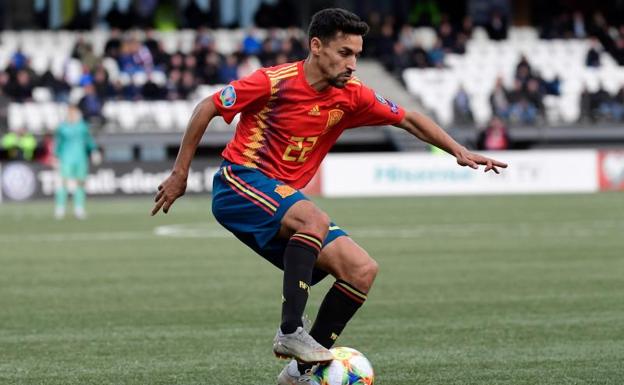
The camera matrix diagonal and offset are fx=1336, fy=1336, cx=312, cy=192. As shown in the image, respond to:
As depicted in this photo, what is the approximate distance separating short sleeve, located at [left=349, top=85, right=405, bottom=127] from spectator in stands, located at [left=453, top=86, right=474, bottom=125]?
1088 inches

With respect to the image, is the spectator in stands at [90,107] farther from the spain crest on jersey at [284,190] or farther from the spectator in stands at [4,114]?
the spain crest on jersey at [284,190]

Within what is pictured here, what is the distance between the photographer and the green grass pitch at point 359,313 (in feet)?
25.8

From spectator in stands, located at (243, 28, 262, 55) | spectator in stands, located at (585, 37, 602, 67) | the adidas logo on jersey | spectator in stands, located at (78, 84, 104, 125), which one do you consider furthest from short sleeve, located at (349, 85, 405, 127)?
spectator in stands, located at (585, 37, 602, 67)

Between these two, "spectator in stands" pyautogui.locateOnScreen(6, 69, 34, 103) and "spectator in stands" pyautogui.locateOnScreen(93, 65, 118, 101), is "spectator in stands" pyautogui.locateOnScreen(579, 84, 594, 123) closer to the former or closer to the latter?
"spectator in stands" pyautogui.locateOnScreen(93, 65, 118, 101)

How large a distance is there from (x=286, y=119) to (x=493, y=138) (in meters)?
27.6

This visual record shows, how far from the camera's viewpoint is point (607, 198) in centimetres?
2909

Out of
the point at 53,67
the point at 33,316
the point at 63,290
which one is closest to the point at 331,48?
the point at 33,316

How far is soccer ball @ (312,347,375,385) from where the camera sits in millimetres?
6855

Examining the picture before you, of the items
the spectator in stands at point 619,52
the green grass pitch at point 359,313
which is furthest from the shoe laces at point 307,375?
the spectator in stands at point 619,52

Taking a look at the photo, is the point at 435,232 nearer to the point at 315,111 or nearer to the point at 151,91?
the point at 315,111

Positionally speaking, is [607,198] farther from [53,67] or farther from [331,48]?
[331,48]

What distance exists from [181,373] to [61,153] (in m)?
19.3

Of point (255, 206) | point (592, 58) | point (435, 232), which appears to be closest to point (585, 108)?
point (592, 58)

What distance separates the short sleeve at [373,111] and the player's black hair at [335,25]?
0.47 metres
